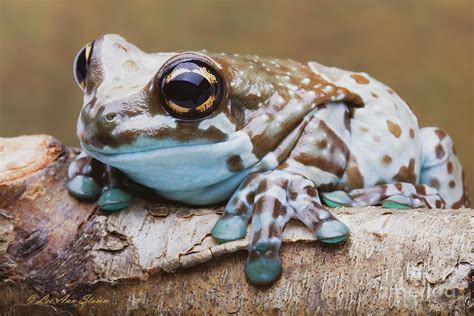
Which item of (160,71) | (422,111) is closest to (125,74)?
(160,71)

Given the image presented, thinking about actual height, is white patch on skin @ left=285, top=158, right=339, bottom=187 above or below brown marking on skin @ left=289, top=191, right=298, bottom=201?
above

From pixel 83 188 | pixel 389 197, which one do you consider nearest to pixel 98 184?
pixel 83 188

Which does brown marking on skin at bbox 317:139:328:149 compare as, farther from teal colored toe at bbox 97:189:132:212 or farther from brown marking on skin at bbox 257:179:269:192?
teal colored toe at bbox 97:189:132:212

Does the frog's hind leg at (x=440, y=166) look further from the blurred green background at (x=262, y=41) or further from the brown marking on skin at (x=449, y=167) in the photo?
the blurred green background at (x=262, y=41)

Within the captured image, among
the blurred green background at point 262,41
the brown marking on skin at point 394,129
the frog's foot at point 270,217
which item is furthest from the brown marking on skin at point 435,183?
the blurred green background at point 262,41

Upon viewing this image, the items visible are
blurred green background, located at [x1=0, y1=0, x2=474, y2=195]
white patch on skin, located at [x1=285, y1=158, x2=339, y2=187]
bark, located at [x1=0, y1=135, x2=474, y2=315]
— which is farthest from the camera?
blurred green background, located at [x1=0, y1=0, x2=474, y2=195]

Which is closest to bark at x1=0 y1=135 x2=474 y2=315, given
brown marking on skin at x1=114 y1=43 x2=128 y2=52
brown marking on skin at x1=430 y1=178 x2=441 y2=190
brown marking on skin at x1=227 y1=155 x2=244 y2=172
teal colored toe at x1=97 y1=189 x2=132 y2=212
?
teal colored toe at x1=97 y1=189 x2=132 y2=212

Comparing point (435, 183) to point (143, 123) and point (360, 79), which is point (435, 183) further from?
point (143, 123)
